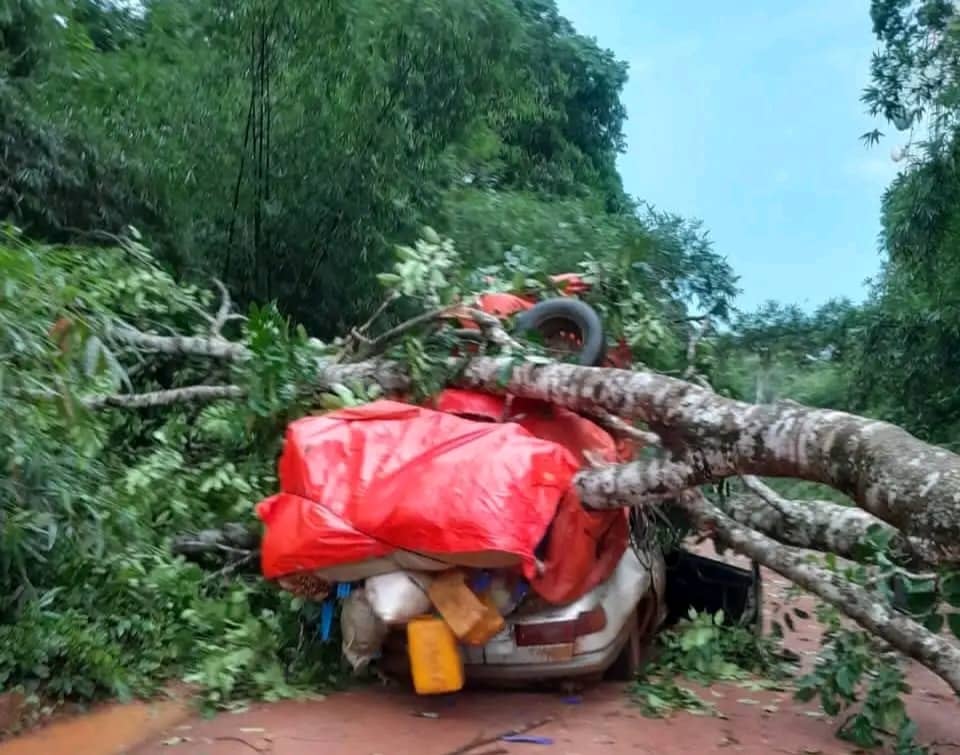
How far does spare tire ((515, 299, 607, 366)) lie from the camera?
22.5 feet

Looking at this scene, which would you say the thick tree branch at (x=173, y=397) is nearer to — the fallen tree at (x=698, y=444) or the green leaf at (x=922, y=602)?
the fallen tree at (x=698, y=444)

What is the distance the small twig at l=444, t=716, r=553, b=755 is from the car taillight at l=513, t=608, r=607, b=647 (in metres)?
0.37

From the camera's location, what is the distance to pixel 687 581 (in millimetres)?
6898

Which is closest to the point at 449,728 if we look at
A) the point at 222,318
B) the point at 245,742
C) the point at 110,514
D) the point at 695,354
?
the point at 245,742

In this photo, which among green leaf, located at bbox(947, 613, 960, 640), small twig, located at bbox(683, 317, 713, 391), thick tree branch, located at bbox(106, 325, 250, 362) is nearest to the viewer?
green leaf, located at bbox(947, 613, 960, 640)

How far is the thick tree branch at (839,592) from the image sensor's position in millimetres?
4387

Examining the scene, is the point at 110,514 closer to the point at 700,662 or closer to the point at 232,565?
the point at 232,565

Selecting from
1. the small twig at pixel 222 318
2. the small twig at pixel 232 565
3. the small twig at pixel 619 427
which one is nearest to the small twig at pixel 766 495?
the small twig at pixel 619 427

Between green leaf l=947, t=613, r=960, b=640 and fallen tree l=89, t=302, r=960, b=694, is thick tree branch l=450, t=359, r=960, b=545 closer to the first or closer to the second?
fallen tree l=89, t=302, r=960, b=694

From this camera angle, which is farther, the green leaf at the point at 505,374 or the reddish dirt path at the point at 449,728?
the green leaf at the point at 505,374

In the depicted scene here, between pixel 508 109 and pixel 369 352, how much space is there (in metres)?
5.39

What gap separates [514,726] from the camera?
4.95m

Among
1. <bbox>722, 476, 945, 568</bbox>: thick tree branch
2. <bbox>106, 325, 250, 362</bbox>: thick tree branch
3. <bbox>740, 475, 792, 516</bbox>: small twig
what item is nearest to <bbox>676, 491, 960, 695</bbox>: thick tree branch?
<bbox>722, 476, 945, 568</bbox>: thick tree branch

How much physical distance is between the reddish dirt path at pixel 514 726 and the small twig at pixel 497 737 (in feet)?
0.10
